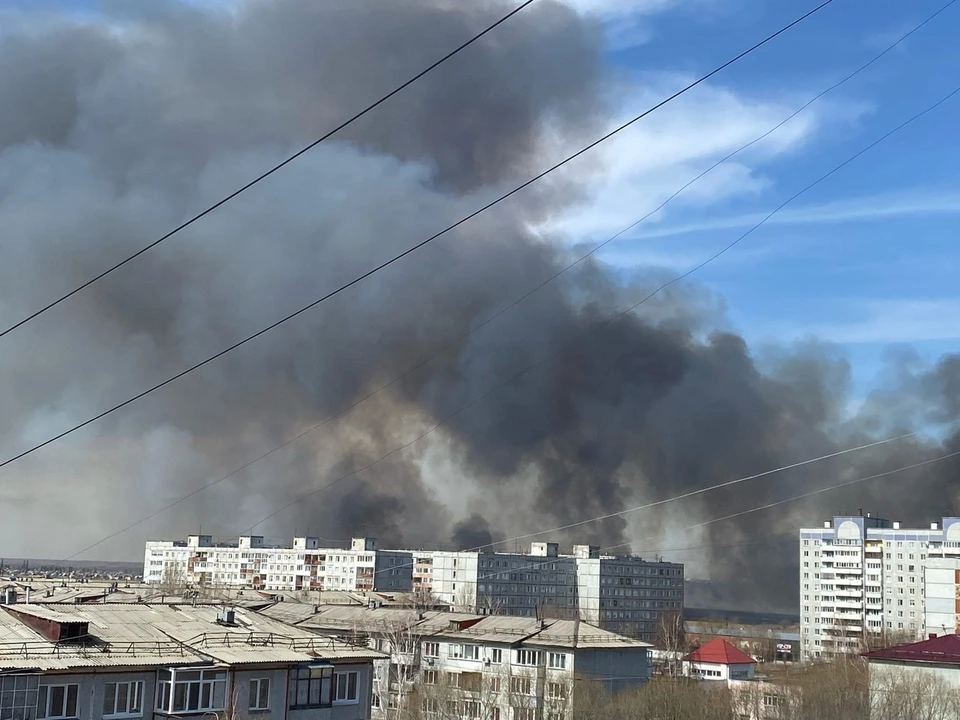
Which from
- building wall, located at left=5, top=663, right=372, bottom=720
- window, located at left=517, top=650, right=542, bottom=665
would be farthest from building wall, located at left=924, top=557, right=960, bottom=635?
building wall, located at left=5, top=663, right=372, bottom=720

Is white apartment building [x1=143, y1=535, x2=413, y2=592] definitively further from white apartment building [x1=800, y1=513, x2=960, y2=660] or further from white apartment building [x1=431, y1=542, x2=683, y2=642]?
white apartment building [x1=800, y1=513, x2=960, y2=660]

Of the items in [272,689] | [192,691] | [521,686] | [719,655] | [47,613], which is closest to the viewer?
[192,691]

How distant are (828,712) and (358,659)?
42.8ft

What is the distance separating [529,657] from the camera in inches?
1228

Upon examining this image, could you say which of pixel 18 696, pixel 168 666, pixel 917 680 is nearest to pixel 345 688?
pixel 168 666

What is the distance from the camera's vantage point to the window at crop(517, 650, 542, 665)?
101 feet

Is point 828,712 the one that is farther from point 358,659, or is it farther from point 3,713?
point 3,713

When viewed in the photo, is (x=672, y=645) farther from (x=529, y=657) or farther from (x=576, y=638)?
(x=576, y=638)

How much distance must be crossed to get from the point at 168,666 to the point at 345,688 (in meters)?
3.97

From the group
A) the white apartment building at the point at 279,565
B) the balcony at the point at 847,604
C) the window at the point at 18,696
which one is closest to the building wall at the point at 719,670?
the window at the point at 18,696

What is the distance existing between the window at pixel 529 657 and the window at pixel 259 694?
1264 cm

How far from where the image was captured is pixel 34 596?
53656mm

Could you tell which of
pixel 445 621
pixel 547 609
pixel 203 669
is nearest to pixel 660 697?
pixel 445 621

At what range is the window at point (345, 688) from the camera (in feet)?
67.8
